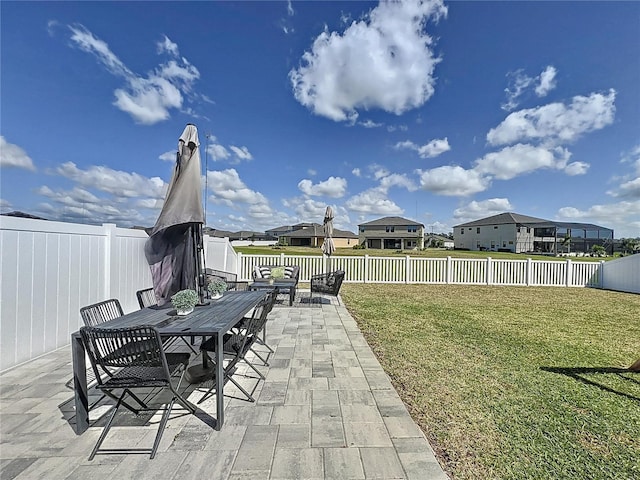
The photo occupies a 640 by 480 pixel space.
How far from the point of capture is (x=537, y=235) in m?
45.3

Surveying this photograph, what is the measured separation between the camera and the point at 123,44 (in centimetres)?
882

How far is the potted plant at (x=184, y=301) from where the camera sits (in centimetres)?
295

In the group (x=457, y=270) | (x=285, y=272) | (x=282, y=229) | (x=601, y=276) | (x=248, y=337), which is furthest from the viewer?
(x=282, y=229)

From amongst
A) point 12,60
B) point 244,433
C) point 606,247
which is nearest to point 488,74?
point 244,433

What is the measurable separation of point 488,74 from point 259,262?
1182cm

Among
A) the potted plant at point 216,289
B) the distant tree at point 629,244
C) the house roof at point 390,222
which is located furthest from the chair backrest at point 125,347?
the distant tree at point 629,244

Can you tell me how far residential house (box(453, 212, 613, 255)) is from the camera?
144 feet

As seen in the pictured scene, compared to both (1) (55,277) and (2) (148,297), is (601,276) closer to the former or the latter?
(2) (148,297)

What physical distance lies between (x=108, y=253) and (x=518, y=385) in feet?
20.6

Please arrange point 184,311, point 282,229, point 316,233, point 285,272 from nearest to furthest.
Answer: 1. point 184,311
2. point 285,272
3. point 316,233
4. point 282,229

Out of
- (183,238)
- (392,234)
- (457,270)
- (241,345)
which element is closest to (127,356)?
(241,345)

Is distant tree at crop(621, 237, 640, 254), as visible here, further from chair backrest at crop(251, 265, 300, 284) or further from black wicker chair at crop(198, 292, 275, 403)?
black wicker chair at crop(198, 292, 275, 403)

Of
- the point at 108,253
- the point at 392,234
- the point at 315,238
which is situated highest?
the point at 392,234

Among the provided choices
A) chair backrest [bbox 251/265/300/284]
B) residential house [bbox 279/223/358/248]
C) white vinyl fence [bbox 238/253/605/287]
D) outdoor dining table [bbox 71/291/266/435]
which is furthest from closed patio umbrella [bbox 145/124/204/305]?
residential house [bbox 279/223/358/248]
